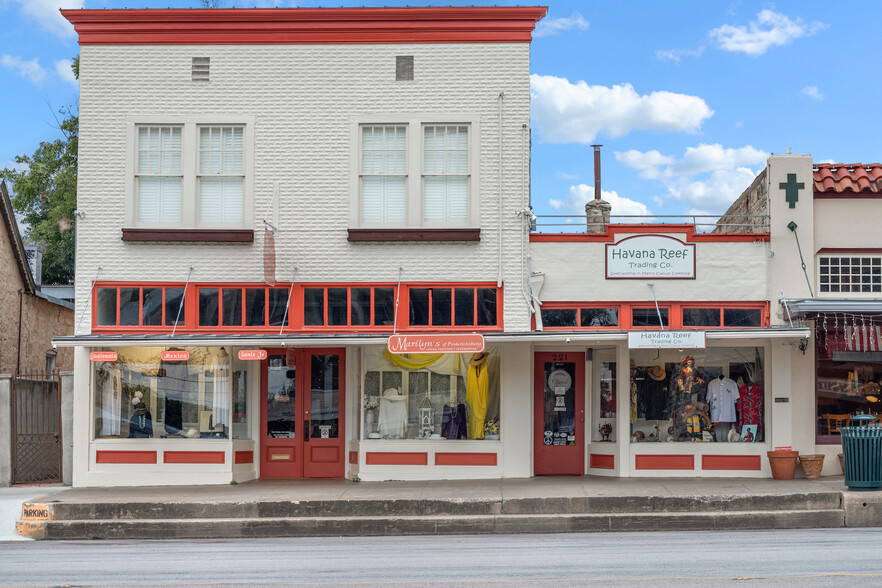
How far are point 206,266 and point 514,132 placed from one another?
5741 mm

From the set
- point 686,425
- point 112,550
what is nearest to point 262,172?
point 112,550

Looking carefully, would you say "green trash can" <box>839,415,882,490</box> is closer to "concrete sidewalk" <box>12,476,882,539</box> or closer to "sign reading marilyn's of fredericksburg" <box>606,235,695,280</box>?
"concrete sidewalk" <box>12,476,882,539</box>

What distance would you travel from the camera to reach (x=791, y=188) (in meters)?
15.8

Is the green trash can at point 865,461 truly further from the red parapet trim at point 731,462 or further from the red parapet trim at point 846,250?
the red parapet trim at point 846,250

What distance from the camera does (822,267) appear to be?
15953mm

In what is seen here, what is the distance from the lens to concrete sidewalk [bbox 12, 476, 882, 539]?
42.6 feet

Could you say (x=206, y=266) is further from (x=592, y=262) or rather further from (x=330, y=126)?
(x=592, y=262)

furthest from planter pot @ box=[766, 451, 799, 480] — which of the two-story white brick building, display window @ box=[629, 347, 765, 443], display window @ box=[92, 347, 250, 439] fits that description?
display window @ box=[92, 347, 250, 439]

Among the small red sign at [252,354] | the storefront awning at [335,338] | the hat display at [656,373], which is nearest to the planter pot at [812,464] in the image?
the storefront awning at [335,338]

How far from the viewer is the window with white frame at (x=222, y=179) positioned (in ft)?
53.0

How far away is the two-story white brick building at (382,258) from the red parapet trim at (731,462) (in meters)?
0.07

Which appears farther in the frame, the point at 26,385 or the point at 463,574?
the point at 26,385

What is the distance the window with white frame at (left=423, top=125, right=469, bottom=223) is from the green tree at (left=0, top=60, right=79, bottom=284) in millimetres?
17664

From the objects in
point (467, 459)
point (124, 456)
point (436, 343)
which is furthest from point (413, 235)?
point (124, 456)
